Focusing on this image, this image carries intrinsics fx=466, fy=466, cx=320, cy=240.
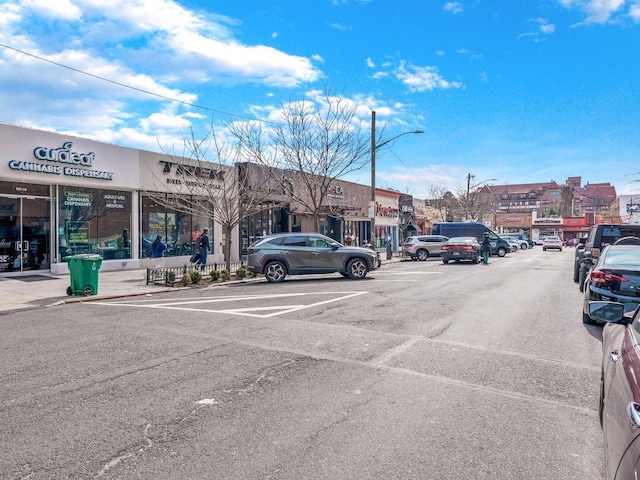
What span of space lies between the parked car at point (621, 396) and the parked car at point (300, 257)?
12461mm

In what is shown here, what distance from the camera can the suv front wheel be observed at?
646 inches

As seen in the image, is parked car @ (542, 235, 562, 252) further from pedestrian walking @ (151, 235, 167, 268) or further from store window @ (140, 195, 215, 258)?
pedestrian walking @ (151, 235, 167, 268)

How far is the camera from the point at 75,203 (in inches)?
698

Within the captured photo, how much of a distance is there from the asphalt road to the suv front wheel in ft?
23.0

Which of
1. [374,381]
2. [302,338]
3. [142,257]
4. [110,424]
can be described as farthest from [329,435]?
[142,257]

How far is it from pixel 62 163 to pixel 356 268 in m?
11.3

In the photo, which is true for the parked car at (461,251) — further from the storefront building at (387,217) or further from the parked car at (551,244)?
the parked car at (551,244)

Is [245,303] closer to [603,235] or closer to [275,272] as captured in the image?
[275,272]

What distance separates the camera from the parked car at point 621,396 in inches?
80.3

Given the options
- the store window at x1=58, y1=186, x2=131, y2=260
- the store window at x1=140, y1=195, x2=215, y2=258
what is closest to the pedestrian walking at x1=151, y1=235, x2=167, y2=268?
the store window at x1=140, y1=195, x2=215, y2=258

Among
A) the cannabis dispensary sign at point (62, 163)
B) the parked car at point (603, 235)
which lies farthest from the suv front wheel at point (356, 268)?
the cannabis dispensary sign at point (62, 163)

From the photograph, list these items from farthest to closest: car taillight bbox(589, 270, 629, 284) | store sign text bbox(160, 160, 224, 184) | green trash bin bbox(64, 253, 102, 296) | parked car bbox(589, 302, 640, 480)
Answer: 1. store sign text bbox(160, 160, 224, 184)
2. green trash bin bbox(64, 253, 102, 296)
3. car taillight bbox(589, 270, 629, 284)
4. parked car bbox(589, 302, 640, 480)

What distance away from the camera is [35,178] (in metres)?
16.2

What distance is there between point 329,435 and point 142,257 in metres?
18.1
